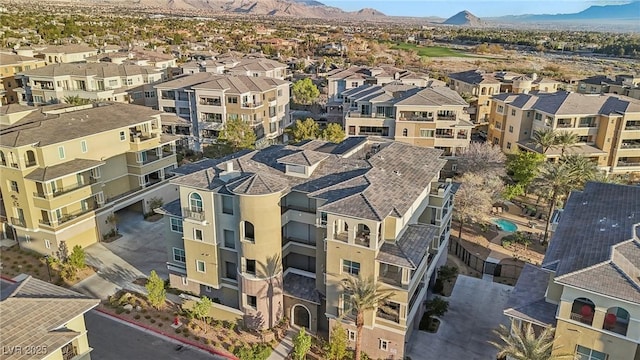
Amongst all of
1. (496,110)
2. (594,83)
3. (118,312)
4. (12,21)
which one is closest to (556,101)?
(496,110)

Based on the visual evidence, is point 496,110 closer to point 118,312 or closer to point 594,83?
point 594,83

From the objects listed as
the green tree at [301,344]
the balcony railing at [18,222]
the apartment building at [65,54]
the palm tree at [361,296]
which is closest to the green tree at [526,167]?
the palm tree at [361,296]

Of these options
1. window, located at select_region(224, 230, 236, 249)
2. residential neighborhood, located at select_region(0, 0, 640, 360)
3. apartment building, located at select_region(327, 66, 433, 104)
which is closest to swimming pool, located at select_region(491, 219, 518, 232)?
residential neighborhood, located at select_region(0, 0, 640, 360)

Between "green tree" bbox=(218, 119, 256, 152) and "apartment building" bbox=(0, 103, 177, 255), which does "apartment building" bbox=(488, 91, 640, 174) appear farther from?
"apartment building" bbox=(0, 103, 177, 255)

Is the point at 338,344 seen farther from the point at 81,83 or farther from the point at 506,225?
the point at 81,83

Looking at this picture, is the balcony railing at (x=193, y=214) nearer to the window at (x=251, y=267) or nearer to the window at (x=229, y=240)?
the window at (x=229, y=240)

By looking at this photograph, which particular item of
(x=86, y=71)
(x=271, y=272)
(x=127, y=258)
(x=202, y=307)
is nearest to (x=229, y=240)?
(x=271, y=272)
